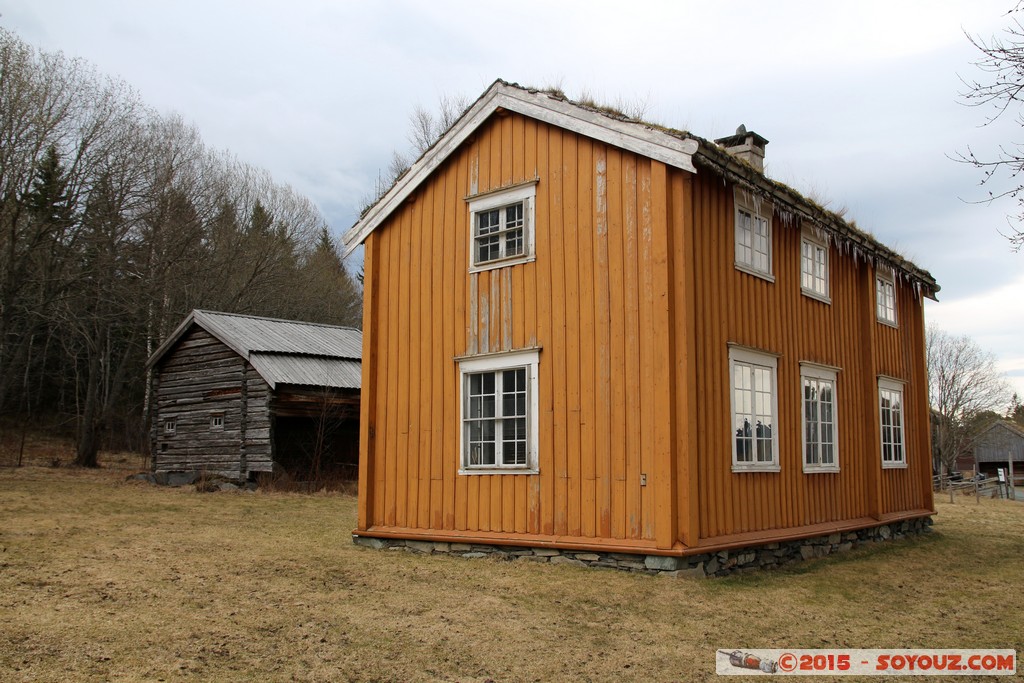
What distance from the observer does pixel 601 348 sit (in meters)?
10.9

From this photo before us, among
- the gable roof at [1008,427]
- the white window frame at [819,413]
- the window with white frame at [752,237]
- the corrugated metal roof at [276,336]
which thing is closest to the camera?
the window with white frame at [752,237]

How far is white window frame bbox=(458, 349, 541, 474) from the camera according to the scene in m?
11.3

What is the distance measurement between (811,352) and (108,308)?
90.9ft

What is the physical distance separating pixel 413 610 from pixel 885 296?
11.9 metres

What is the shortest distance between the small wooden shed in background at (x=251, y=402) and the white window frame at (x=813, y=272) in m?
13.9

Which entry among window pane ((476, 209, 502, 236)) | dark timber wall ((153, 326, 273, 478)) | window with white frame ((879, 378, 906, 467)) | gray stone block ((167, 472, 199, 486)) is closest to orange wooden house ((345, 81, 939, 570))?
window pane ((476, 209, 502, 236))

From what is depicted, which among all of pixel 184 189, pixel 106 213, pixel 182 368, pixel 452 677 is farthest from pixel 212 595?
pixel 184 189

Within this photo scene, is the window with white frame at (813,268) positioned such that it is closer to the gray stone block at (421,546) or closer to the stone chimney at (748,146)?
the stone chimney at (748,146)

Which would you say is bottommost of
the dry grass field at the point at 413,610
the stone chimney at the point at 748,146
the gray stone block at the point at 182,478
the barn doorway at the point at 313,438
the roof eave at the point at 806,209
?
the dry grass field at the point at 413,610

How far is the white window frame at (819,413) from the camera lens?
12.9 meters

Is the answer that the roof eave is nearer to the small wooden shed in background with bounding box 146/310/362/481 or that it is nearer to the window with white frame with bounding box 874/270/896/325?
the window with white frame with bounding box 874/270/896/325

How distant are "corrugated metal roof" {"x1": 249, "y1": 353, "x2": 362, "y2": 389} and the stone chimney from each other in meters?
13.3

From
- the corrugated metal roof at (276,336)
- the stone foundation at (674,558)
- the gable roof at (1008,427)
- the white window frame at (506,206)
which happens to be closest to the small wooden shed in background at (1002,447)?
the gable roof at (1008,427)

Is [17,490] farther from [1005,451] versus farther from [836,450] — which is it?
[1005,451]
